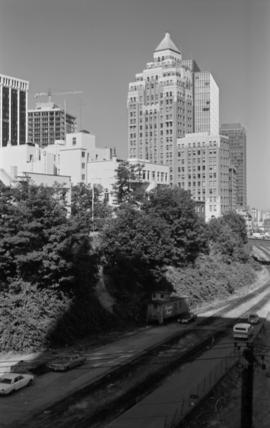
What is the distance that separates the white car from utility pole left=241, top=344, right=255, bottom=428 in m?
16.7

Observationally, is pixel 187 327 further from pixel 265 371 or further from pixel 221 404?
pixel 221 404

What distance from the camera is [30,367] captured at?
149 feet

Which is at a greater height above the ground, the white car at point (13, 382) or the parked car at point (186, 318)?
the parked car at point (186, 318)

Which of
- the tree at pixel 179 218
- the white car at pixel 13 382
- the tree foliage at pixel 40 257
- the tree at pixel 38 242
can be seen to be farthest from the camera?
the tree at pixel 179 218

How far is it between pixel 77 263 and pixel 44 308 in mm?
5990

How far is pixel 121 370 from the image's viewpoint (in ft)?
151

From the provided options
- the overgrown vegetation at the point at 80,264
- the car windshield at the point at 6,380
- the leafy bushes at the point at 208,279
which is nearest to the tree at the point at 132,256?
the overgrown vegetation at the point at 80,264

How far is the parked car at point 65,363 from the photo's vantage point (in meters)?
45.0

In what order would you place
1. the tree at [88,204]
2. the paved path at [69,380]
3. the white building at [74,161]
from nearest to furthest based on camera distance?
1. the paved path at [69,380]
2. the tree at [88,204]
3. the white building at [74,161]

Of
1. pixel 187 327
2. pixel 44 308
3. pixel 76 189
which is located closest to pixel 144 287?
pixel 187 327

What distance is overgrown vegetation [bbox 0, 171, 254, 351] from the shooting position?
179ft

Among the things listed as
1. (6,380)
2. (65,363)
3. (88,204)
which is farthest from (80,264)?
(88,204)

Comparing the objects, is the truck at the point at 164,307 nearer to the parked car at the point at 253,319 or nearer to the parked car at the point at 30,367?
the parked car at the point at 253,319

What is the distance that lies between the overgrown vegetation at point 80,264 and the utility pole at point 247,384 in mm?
25209
